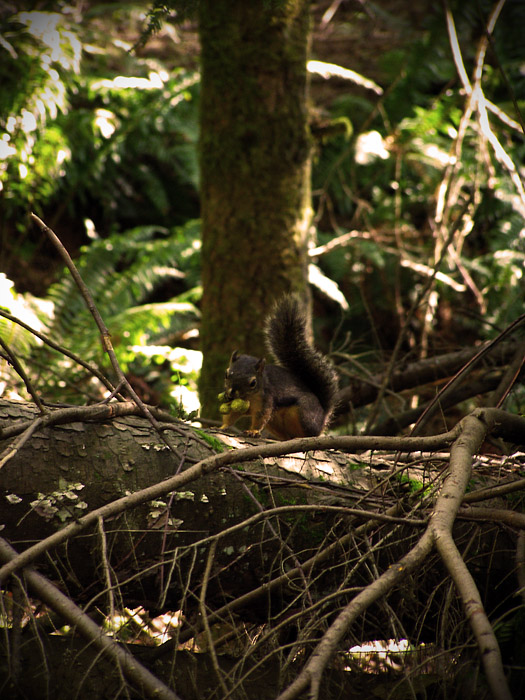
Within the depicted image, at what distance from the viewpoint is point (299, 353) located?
2684 mm

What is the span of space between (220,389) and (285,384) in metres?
0.45

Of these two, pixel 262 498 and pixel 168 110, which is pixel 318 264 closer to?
pixel 168 110

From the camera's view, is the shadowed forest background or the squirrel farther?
the squirrel

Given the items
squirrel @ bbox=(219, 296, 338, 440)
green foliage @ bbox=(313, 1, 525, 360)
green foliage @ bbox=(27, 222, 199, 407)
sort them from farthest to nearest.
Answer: green foliage @ bbox=(313, 1, 525, 360), green foliage @ bbox=(27, 222, 199, 407), squirrel @ bbox=(219, 296, 338, 440)

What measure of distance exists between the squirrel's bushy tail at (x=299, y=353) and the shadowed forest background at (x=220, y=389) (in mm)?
195

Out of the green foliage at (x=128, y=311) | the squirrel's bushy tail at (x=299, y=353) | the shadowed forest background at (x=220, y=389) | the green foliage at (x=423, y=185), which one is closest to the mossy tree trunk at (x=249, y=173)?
the shadowed forest background at (x=220, y=389)

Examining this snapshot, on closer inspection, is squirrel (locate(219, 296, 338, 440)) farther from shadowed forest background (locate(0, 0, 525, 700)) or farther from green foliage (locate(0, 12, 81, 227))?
green foliage (locate(0, 12, 81, 227))

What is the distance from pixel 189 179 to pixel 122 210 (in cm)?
109

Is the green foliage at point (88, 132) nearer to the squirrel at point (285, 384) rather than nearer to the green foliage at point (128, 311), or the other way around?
the green foliage at point (128, 311)

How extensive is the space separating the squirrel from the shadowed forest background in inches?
8.5

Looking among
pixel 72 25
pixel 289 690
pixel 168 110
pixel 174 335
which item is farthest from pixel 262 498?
pixel 72 25

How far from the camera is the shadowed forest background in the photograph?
1189mm

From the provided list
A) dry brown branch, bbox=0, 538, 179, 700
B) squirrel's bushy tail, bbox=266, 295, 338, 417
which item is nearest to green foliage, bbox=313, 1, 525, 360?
squirrel's bushy tail, bbox=266, 295, 338, 417

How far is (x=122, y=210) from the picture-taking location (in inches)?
275
